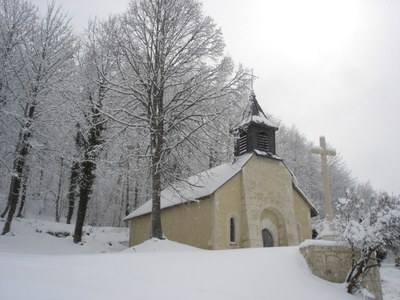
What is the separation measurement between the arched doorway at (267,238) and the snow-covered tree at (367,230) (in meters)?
9.76

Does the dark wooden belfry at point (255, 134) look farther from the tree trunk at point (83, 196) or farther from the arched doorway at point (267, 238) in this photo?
the tree trunk at point (83, 196)

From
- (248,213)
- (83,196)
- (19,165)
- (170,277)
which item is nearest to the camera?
(170,277)

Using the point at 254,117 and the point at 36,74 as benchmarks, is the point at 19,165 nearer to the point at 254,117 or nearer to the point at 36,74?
the point at 36,74

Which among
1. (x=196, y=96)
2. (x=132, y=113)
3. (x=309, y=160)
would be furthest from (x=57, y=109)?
(x=309, y=160)

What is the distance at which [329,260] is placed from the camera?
9203 mm

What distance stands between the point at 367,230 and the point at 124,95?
10792 mm

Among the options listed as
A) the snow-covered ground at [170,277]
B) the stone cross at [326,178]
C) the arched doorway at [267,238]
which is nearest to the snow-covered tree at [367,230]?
the snow-covered ground at [170,277]

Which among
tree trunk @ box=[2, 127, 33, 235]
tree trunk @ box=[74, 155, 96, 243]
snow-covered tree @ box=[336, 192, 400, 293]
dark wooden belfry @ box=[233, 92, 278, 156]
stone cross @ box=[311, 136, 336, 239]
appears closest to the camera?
snow-covered tree @ box=[336, 192, 400, 293]

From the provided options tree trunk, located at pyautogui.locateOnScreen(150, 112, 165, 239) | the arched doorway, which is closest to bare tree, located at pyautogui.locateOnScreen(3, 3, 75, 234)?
tree trunk, located at pyautogui.locateOnScreen(150, 112, 165, 239)

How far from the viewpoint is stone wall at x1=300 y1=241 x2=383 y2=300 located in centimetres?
909

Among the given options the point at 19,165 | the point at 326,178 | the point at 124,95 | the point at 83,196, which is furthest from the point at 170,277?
the point at 83,196

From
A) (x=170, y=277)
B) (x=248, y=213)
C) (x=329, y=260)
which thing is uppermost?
(x=248, y=213)

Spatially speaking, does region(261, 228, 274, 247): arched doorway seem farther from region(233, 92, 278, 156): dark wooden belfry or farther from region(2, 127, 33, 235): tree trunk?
region(2, 127, 33, 235): tree trunk

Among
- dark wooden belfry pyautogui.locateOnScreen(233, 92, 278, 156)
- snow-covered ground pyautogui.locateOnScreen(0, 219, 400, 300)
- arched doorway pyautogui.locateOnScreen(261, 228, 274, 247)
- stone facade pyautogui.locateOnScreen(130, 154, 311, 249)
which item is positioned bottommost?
snow-covered ground pyautogui.locateOnScreen(0, 219, 400, 300)
